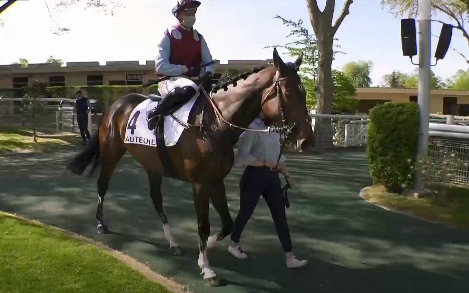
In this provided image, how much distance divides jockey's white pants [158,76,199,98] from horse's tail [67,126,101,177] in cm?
205

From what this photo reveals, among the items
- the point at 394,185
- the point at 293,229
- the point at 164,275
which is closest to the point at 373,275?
the point at 293,229

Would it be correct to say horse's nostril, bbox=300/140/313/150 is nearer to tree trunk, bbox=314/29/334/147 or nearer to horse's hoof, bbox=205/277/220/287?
horse's hoof, bbox=205/277/220/287

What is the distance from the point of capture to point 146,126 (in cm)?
502

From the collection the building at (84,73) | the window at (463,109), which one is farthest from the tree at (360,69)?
the building at (84,73)

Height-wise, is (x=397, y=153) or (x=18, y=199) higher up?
(x=397, y=153)

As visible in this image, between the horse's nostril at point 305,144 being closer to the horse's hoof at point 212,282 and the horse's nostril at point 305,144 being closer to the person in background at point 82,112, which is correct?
the horse's hoof at point 212,282

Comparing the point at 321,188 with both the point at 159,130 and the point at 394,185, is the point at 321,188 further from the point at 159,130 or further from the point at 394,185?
the point at 159,130

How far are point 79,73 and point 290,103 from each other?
3021 centimetres

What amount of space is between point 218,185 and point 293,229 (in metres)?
2.16

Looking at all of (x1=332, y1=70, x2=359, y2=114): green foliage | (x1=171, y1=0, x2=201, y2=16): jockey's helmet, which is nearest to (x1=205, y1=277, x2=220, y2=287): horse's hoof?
(x1=171, y1=0, x2=201, y2=16): jockey's helmet

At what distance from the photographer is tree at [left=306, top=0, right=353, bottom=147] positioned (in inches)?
601

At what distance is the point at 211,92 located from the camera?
4.57 metres

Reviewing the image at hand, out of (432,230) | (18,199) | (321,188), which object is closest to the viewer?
(432,230)

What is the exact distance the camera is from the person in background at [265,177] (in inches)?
181
